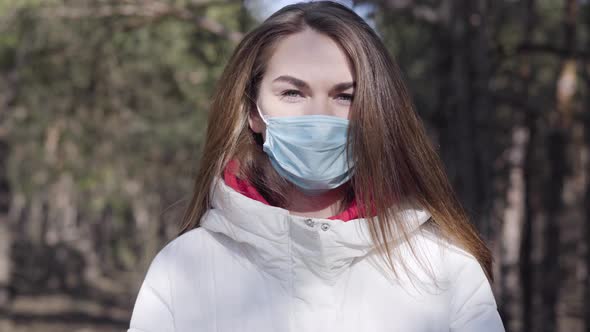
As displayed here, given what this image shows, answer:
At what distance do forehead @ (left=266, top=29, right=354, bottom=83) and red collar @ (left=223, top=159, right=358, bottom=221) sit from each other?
272mm

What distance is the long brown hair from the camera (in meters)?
2.13

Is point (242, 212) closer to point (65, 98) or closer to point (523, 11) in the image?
point (523, 11)

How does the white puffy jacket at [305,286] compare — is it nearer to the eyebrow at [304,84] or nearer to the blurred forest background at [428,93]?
the eyebrow at [304,84]

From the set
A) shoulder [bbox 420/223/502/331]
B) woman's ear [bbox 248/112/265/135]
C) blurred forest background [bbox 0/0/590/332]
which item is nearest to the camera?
shoulder [bbox 420/223/502/331]

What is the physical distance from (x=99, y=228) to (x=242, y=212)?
150 ft

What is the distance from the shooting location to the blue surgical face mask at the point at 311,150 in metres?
2.19

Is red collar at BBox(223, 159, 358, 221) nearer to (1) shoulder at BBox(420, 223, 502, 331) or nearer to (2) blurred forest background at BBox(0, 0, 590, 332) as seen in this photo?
(1) shoulder at BBox(420, 223, 502, 331)

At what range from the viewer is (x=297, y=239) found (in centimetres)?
207

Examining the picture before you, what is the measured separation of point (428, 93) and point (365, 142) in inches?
291

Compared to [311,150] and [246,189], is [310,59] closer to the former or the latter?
[311,150]

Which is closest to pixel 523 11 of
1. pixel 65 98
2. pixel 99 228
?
pixel 65 98

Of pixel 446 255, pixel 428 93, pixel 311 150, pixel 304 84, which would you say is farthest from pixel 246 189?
pixel 428 93

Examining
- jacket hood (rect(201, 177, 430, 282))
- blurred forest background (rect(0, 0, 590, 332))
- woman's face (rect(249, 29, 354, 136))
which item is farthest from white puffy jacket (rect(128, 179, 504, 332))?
blurred forest background (rect(0, 0, 590, 332))

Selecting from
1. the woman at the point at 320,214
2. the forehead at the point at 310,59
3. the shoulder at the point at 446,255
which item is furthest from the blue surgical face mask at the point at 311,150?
the shoulder at the point at 446,255
